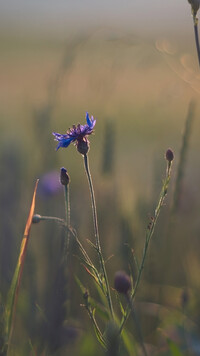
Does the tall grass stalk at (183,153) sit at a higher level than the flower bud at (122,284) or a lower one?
higher

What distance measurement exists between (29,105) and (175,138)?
211cm

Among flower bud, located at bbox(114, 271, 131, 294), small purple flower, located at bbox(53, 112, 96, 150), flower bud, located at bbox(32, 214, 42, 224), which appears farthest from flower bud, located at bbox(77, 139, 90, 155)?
flower bud, located at bbox(114, 271, 131, 294)

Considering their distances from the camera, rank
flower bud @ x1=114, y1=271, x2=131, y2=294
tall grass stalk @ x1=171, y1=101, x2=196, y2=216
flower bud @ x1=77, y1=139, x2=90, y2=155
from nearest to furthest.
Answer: flower bud @ x1=114, y1=271, x2=131, y2=294
flower bud @ x1=77, y1=139, x2=90, y2=155
tall grass stalk @ x1=171, y1=101, x2=196, y2=216

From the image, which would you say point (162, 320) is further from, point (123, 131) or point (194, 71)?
point (123, 131)

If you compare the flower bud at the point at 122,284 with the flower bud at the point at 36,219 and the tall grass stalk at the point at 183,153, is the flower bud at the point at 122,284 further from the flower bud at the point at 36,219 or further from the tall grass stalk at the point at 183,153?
→ the tall grass stalk at the point at 183,153

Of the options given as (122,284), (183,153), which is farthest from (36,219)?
(183,153)

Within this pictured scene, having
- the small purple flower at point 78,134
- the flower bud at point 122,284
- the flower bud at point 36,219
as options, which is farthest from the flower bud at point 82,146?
the flower bud at point 122,284

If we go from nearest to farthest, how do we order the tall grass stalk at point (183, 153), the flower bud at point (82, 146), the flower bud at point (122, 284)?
the flower bud at point (122, 284) → the flower bud at point (82, 146) → the tall grass stalk at point (183, 153)

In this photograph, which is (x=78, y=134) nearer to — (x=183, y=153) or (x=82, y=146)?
(x=82, y=146)

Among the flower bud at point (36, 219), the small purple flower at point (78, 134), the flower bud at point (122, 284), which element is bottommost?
the flower bud at point (122, 284)

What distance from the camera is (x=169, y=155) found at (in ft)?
3.89

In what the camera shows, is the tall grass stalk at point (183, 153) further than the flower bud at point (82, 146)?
Yes

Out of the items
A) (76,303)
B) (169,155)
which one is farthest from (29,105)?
(169,155)

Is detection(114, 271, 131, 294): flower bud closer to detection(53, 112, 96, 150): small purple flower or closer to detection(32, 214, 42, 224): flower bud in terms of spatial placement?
detection(32, 214, 42, 224): flower bud
